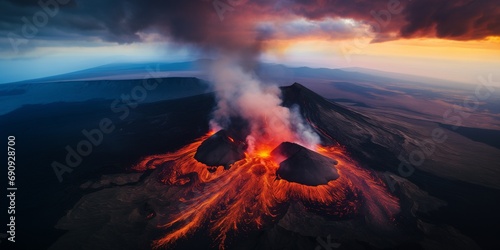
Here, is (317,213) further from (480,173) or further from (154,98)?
(154,98)

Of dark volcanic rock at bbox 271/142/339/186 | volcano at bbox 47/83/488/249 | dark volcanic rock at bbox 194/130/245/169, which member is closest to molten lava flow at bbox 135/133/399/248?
volcano at bbox 47/83/488/249

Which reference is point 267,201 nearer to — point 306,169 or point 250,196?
point 250,196

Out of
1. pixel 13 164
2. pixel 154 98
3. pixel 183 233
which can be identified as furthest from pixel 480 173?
pixel 154 98

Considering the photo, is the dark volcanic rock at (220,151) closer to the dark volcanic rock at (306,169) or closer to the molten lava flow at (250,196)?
the molten lava flow at (250,196)

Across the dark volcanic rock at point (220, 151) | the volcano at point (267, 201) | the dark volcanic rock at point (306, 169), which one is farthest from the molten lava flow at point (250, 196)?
the dark volcanic rock at point (220, 151)

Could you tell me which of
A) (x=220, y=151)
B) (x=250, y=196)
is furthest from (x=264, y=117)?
(x=250, y=196)
